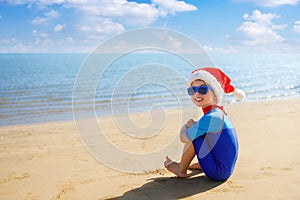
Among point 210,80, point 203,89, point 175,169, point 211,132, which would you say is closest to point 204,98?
point 203,89

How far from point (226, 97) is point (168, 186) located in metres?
11.5

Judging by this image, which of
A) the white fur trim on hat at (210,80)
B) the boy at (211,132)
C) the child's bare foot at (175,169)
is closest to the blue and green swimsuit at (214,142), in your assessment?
the boy at (211,132)

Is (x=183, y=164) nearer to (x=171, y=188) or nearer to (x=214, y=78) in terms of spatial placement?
(x=171, y=188)

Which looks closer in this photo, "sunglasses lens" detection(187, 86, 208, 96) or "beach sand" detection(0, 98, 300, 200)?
"beach sand" detection(0, 98, 300, 200)

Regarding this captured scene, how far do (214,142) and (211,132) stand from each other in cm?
14

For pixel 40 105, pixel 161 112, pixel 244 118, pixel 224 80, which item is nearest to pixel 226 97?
pixel 161 112

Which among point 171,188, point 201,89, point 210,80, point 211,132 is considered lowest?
point 171,188

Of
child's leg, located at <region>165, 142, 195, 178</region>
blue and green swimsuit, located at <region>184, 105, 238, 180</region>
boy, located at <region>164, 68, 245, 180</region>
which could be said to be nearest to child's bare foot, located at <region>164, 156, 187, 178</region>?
child's leg, located at <region>165, 142, 195, 178</region>

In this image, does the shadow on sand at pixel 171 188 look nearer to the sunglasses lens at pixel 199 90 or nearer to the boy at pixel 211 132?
the boy at pixel 211 132

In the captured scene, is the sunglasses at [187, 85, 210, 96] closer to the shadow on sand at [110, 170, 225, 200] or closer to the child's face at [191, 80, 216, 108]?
the child's face at [191, 80, 216, 108]

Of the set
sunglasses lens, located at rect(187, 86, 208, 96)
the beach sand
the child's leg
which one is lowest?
the beach sand

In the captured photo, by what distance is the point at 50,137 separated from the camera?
7.86 m

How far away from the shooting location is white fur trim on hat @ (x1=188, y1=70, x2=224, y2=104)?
388 cm

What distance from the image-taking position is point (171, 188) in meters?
3.91
